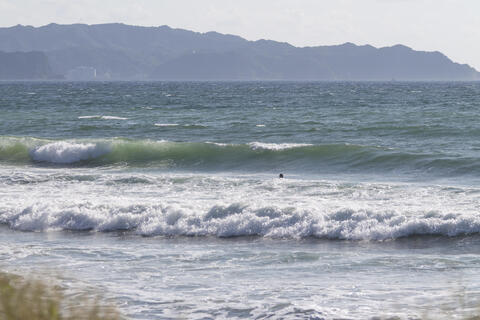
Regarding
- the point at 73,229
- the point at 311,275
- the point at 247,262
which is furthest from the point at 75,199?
the point at 311,275

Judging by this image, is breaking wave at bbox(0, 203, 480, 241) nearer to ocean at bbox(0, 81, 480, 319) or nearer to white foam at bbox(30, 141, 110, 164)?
ocean at bbox(0, 81, 480, 319)

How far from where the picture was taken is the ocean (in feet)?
32.1

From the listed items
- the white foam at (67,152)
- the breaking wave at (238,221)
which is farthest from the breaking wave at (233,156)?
the breaking wave at (238,221)

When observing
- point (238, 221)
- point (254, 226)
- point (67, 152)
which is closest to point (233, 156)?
point (67, 152)

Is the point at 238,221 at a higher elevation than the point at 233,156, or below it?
below

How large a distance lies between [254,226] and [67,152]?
52.8 ft

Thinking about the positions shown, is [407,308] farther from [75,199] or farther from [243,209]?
[75,199]

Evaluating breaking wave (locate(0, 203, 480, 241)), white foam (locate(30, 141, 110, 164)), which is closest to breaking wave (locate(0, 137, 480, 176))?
white foam (locate(30, 141, 110, 164))

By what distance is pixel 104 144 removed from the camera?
30.9 metres

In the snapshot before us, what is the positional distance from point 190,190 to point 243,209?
3.76 metres

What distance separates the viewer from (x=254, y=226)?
15.6 meters

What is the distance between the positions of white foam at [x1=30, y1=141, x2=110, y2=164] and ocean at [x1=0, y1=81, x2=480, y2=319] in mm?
77

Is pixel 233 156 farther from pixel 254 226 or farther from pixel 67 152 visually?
pixel 254 226

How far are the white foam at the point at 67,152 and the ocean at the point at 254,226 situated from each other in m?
0.08
